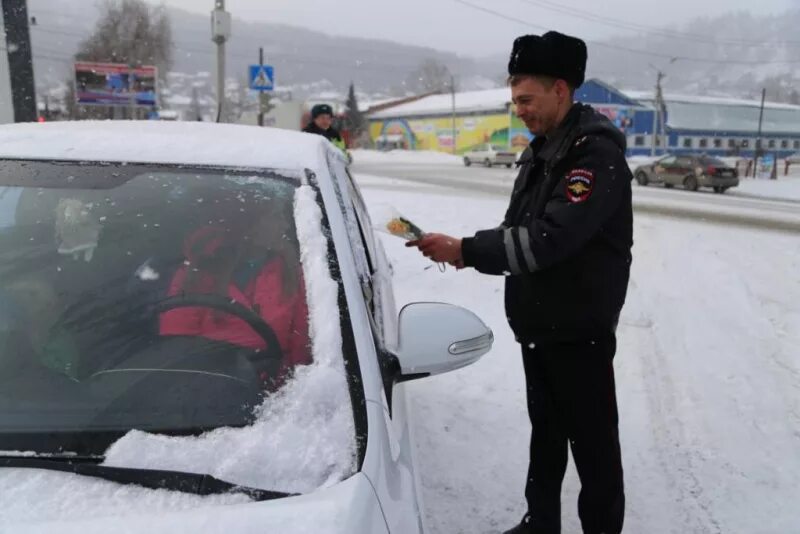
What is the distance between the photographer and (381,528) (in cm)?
112

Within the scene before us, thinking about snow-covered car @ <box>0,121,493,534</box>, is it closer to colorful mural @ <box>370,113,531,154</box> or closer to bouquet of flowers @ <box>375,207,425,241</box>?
bouquet of flowers @ <box>375,207,425,241</box>

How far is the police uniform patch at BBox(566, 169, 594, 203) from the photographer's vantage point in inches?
77.6

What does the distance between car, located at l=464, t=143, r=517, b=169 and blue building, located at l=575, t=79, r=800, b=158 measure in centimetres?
1746

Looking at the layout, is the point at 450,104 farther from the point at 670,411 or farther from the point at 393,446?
the point at 393,446

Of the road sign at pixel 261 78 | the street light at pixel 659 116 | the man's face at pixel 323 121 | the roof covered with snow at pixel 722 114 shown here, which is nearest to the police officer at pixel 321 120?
the man's face at pixel 323 121

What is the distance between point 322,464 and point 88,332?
70 cm

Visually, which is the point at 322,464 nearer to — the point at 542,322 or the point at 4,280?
the point at 4,280

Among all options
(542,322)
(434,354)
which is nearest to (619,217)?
(542,322)

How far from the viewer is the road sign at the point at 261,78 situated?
13.3m

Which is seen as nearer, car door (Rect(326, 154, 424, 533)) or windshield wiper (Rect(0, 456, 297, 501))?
windshield wiper (Rect(0, 456, 297, 501))

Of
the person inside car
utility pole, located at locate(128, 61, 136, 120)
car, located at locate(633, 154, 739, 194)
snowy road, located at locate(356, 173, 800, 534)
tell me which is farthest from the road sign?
utility pole, located at locate(128, 61, 136, 120)

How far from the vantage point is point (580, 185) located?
77.9 inches

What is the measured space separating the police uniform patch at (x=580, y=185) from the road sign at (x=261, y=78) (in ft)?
40.1

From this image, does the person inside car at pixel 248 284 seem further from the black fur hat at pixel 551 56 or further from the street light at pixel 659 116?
the street light at pixel 659 116
